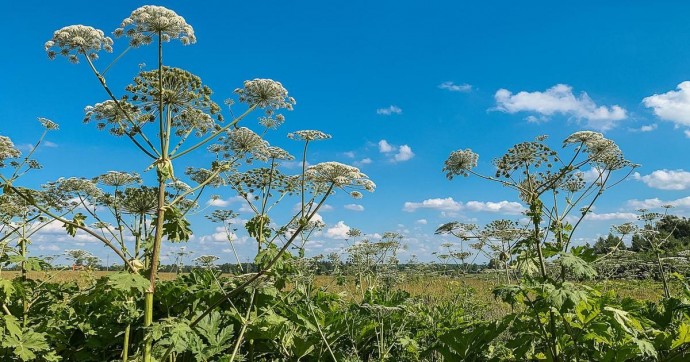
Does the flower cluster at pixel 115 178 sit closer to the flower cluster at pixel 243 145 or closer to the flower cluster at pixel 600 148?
the flower cluster at pixel 243 145

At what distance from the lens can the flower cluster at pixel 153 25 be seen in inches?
215

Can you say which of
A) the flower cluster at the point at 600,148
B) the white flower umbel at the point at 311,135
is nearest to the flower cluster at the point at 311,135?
the white flower umbel at the point at 311,135

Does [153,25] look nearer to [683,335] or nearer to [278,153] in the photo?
[278,153]

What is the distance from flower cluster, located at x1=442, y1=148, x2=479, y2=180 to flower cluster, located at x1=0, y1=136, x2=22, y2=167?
277 inches

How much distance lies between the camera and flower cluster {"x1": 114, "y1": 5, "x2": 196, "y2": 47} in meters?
5.47

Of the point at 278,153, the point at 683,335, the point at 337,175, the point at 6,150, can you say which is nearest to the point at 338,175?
the point at 337,175

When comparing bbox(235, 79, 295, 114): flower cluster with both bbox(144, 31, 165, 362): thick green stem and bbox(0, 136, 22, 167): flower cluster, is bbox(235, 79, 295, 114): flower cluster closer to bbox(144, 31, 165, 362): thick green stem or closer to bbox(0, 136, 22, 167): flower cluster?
bbox(144, 31, 165, 362): thick green stem

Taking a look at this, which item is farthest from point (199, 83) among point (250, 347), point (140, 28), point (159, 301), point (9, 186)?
point (250, 347)

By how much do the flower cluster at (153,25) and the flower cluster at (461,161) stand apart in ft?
14.3

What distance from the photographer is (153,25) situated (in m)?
5.50

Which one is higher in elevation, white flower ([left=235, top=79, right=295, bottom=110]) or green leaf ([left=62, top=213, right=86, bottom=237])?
white flower ([left=235, top=79, right=295, bottom=110])

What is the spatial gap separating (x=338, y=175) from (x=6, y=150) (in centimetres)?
566

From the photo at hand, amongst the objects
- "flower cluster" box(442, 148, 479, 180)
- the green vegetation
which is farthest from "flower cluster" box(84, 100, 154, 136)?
"flower cluster" box(442, 148, 479, 180)

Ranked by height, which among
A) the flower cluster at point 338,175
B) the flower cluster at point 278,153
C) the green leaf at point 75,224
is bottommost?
the green leaf at point 75,224
